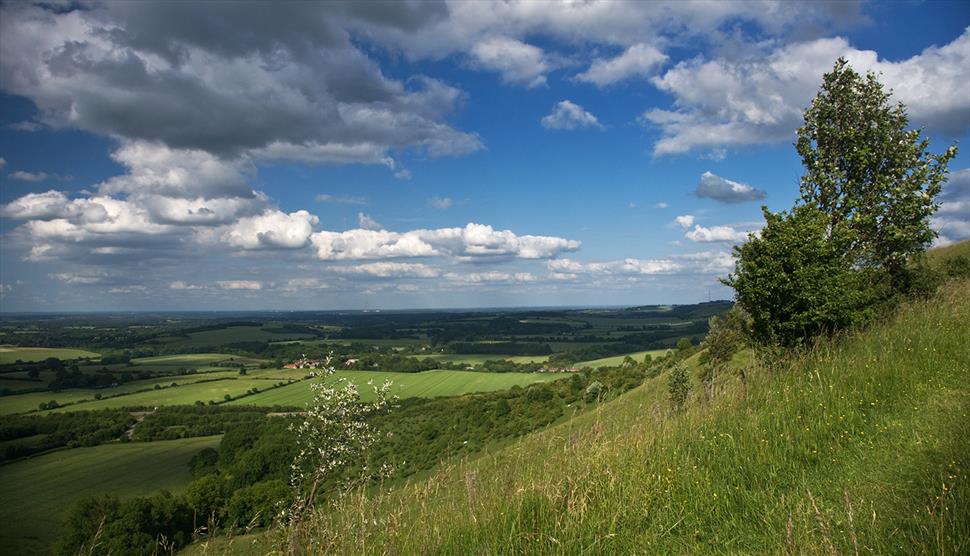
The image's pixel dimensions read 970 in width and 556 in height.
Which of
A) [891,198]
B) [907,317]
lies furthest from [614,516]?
[891,198]

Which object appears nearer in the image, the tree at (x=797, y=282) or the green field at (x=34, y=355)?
the tree at (x=797, y=282)

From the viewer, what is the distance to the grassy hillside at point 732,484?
4.07 m

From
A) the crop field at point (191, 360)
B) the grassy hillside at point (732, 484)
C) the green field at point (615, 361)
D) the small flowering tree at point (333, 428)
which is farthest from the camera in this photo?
the crop field at point (191, 360)

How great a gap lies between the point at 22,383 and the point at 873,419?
167 metres

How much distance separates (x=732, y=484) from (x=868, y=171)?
23986mm

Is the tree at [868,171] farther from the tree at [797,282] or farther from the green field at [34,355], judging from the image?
the green field at [34,355]

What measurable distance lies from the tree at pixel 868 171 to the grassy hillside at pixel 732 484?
1726 centimetres

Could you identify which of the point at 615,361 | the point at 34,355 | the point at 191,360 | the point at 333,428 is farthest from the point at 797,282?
the point at 34,355

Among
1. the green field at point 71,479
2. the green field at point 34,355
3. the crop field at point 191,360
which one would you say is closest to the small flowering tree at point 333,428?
the green field at point 71,479

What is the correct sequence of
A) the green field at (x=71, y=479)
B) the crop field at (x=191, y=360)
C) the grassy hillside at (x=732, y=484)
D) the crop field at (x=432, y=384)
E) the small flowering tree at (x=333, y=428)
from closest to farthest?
the grassy hillside at (x=732, y=484) → the small flowering tree at (x=333, y=428) → the green field at (x=71, y=479) → the crop field at (x=432, y=384) → the crop field at (x=191, y=360)

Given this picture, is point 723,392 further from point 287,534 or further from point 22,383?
point 22,383

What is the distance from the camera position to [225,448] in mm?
77625

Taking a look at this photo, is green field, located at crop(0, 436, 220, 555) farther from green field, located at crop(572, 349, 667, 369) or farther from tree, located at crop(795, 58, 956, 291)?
green field, located at crop(572, 349, 667, 369)

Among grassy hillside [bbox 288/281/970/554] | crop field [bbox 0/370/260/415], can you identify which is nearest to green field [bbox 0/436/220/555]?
crop field [bbox 0/370/260/415]
